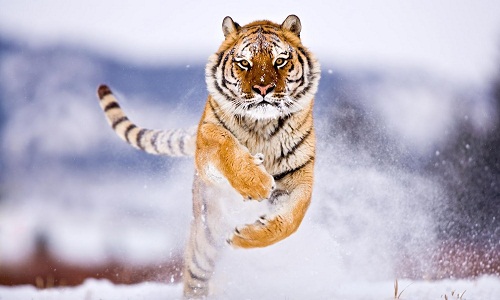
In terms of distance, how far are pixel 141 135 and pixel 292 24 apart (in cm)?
95

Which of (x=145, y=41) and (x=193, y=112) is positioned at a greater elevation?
(x=145, y=41)

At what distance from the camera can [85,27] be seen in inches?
102

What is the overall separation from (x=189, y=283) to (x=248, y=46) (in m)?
1.22

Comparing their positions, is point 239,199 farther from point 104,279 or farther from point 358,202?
point 104,279

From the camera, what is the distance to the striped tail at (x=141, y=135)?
2.61 metres

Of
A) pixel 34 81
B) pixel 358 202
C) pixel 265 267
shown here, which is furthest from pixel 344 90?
pixel 34 81

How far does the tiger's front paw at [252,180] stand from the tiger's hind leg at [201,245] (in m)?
0.42

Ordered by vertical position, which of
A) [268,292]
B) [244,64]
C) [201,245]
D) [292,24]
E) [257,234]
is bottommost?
[268,292]

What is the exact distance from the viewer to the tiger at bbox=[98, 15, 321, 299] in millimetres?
2023

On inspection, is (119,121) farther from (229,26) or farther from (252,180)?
(252,180)

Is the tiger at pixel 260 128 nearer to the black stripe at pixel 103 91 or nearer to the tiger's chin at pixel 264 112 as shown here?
→ the tiger's chin at pixel 264 112

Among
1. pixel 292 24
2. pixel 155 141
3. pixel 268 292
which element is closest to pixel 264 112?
pixel 292 24

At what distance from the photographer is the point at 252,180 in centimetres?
197

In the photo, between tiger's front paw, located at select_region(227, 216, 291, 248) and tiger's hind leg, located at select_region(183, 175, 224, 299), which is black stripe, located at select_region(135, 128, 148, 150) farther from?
tiger's front paw, located at select_region(227, 216, 291, 248)
